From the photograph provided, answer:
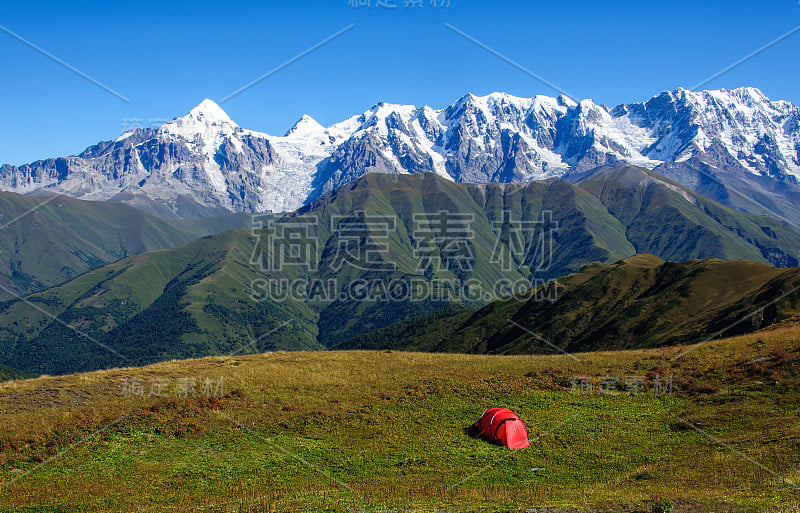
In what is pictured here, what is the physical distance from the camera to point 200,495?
91.1ft

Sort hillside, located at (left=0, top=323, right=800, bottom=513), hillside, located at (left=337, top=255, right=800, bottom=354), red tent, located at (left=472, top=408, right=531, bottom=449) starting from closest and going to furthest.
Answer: hillside, located at (left=0, top=323, right=800, bottom=513) → red tent, located at (left=472, top=408, right=531, bottom=449) → hillside, located at (left=337, top=255, right=800, bottom=354)

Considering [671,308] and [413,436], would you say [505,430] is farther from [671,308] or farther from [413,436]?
[671,308]

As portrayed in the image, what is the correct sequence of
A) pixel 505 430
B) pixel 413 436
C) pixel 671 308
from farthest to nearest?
1. pixel 671 308
2. pixel 413 436
3. pixel 505 430

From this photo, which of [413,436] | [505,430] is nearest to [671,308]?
[505,430]

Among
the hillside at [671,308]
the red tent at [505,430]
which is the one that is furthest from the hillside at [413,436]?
the hillside at [671,308]

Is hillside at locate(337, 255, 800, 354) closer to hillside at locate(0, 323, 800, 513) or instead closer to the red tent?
hillside at locate(0, 323, 800, 513)

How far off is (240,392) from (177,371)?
10.7 metres

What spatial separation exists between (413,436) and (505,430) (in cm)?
606

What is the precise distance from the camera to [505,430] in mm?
34250

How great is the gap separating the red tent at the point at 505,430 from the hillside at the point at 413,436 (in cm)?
92

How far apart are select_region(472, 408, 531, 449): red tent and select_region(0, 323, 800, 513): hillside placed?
0.92 meters

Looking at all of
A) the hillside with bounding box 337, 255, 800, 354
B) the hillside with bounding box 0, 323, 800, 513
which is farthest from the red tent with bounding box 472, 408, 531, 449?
the hillside with bounding box 337, 255, 800, 354

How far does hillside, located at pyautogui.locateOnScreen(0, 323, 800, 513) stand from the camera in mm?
26250

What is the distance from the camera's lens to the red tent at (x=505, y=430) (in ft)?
111
